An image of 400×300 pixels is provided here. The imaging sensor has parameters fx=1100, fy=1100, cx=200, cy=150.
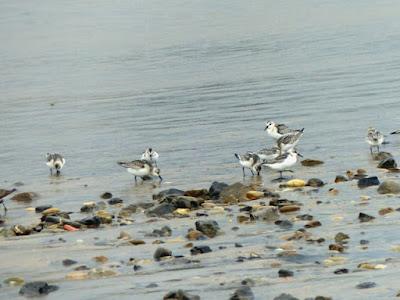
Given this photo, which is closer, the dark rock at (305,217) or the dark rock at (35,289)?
the dark rock at (35,289)

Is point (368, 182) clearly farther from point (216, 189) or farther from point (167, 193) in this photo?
point (167, 193)

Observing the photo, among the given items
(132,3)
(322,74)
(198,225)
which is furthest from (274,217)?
(132,3)

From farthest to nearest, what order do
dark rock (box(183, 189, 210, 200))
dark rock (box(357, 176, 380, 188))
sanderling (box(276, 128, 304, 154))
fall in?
1. sanderling (box(276, 128, 304, 154))
2. dark rock (box(183, 189, 210, 200))
3. dark rock (box(357, 176, 380, 188))

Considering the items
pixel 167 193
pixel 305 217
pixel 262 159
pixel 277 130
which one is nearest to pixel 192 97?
pixel 277 130

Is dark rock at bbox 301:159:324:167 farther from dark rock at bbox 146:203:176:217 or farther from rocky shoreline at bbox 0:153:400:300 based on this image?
dark rock at bbox 146:203:176:217

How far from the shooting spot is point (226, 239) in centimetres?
1457

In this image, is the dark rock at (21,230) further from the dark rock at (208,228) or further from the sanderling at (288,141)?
the sanderling at (288,141)

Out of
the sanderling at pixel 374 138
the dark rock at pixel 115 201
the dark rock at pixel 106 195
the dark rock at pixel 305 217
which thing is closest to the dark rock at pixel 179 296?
the dark rock at pixel 305 217

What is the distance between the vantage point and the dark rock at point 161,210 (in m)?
16.5

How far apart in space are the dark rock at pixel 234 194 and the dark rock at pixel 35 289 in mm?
5229

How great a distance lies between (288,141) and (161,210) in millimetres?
5513

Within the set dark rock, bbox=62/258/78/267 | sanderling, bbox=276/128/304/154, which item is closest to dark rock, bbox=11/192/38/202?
sanderling, bbox=276/128/304/154

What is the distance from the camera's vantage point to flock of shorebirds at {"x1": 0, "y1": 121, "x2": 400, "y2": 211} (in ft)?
64.5

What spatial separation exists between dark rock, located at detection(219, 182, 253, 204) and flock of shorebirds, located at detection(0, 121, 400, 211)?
209cm
